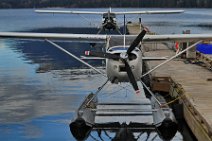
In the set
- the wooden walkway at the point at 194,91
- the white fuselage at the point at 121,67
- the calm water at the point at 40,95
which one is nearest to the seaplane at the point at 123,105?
the white fuselage at the point at 121,67

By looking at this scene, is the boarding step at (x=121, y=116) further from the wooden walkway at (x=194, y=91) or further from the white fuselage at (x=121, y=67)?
the white fuselage at (x=121, y=67)

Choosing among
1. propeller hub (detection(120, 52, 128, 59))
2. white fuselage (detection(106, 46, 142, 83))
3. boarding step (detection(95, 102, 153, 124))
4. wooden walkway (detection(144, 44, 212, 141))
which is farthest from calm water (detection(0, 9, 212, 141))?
propeller hub (detection(120, 52, 128, 59))

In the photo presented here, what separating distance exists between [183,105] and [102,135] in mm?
2929

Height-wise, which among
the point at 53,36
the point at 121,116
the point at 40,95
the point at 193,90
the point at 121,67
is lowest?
the point at 40,95

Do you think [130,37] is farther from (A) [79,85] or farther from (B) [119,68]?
(A) [79,85]

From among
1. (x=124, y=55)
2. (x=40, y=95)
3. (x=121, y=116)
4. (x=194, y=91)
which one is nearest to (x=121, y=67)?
(x=124, y=55)

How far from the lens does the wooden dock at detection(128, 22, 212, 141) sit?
38.3 feet

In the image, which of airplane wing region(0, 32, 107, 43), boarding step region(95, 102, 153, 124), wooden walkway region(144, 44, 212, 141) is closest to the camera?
wooden walkway region(144, 44, 212, 141)

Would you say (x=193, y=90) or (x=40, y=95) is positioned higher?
(x=193, y=90)

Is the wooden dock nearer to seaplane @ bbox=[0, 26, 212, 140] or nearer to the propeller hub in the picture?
seaplane @ bbox=[0, 26, 212, 140]

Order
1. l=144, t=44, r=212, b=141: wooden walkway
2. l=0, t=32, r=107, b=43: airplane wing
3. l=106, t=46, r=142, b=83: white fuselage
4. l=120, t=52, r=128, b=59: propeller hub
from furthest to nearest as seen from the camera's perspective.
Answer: l=0, t=32, r=107, b=43: airplane wing → l=106, t=46, r=142, b=83: white fuselage → l=120, t=52, r=128, b=59: propeller hub → l=144, t=44, r=212, b=141: wooden walkway

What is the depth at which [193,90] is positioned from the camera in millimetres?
15578

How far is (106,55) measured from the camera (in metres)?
13.0

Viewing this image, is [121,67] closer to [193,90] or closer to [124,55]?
[124,55]
